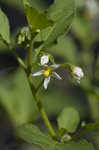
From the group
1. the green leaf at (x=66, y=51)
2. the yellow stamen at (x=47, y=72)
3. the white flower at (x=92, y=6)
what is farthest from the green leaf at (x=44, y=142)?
the white flower at (x=92, y=6)

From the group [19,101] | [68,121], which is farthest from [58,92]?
[68,121]

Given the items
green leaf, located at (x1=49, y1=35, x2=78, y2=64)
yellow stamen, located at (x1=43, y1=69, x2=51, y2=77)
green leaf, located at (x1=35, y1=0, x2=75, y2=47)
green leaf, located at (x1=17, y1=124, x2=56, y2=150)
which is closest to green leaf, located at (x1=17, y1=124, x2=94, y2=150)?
green leaf, located at (x1=17, y1=124, x2=56, y2=150)

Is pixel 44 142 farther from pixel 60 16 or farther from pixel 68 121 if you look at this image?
pixel 60 16

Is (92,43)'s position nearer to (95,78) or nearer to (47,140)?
(95,78)

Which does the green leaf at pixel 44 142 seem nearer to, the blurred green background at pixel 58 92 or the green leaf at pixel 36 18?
the green leaf at pixel 36 18

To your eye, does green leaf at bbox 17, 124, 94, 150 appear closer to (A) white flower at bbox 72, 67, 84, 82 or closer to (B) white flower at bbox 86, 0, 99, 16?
(A) white flower at bbox 72, 67, 84, 82

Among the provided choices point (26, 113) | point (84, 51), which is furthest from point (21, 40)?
point (84, 51)
